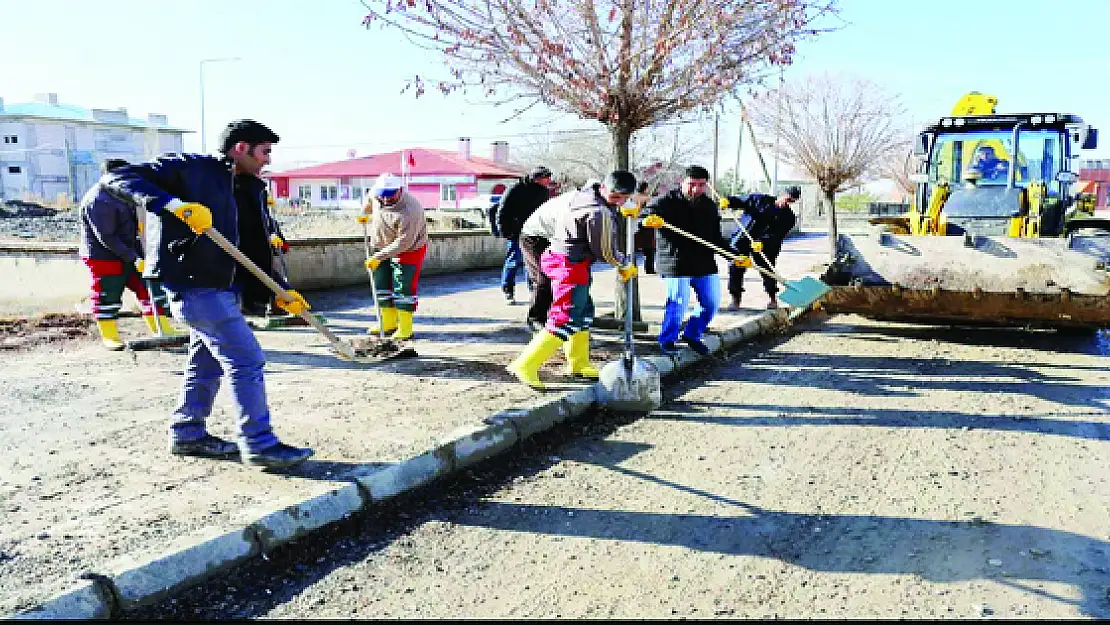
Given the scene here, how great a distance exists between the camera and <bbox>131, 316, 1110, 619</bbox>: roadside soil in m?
3.01

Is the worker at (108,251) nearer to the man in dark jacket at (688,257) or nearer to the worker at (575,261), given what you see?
the worker at (575,261)

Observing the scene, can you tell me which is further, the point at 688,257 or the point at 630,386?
the point at 688,257

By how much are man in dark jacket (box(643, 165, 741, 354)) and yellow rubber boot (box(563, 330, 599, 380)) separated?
1.20m

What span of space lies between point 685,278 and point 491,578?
450 cm

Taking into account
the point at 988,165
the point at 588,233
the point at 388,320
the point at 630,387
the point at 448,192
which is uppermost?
the point at 448,192

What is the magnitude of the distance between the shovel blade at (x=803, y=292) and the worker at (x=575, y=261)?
2.14 m

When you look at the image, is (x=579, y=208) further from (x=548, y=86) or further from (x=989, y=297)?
(x=989, y=297)

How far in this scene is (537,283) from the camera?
801 centimetres

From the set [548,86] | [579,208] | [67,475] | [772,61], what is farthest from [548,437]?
[772,61]

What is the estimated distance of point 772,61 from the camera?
780cm

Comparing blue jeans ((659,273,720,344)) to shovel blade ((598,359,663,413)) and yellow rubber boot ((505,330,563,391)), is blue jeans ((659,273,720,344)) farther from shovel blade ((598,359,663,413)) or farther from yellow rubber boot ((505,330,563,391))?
yellow rubber boot ((505,330,563,391))

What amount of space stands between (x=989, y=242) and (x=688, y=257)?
3.08m

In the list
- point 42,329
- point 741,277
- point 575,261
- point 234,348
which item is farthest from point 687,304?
point 42,329

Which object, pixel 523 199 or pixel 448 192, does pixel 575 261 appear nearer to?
pixel 523 199
